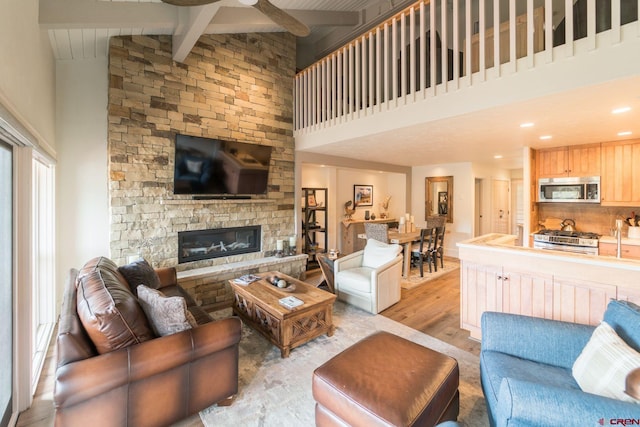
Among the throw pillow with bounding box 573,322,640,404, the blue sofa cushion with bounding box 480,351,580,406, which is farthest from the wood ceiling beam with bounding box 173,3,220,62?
the throw pillow with bounding box 573,322,640,404

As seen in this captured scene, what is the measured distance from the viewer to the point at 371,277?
3641 mm

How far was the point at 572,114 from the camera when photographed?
9.29ft

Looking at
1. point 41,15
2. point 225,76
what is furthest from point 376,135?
point 41,15

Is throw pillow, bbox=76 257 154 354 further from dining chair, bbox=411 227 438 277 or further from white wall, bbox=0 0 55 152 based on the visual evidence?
dining chair, bbox=411 227 438 277

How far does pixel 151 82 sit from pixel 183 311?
3.14 metres

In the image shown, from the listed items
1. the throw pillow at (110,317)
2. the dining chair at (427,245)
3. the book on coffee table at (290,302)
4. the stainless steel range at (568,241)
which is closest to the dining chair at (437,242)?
the dining chair at (427,245)

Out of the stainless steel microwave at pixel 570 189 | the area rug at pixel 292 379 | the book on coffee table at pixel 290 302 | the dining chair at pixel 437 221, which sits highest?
the stainless steel microwave at pixel 570 189

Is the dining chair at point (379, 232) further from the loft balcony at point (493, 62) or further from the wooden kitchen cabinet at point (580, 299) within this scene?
the wooden kitchen cabinet at point (580, 299)

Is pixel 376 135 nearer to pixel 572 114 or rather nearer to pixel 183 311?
pixel 572 114

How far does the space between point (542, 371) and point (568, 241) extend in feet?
11.3

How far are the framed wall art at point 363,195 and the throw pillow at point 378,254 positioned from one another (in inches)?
130

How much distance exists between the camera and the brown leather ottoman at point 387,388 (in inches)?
56.6

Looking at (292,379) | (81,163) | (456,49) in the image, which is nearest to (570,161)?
(456,49)

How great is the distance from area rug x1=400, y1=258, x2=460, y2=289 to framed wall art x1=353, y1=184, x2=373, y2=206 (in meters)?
2.49
